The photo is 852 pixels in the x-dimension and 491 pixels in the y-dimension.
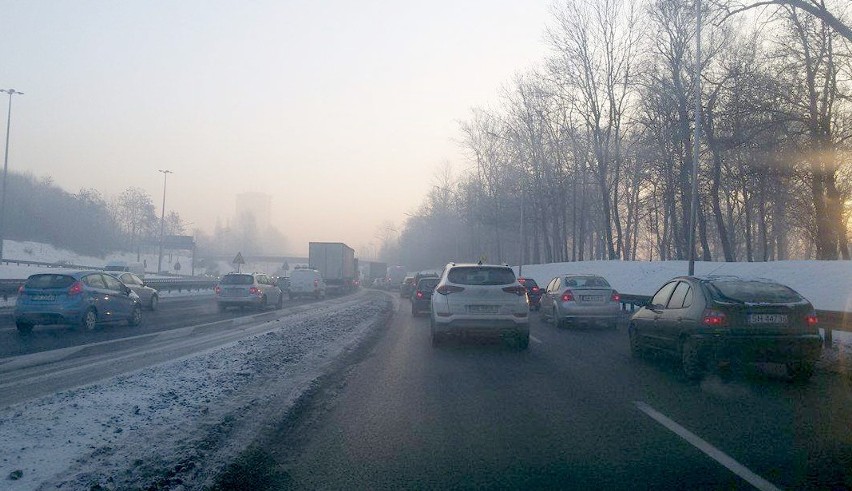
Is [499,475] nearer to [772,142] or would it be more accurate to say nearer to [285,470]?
[285,470]

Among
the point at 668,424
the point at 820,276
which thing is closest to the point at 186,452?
the point at 668,424

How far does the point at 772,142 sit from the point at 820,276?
4732mm

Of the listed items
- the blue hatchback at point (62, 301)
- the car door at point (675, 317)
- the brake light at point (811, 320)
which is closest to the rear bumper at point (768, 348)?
the brake light at point (811, 320)

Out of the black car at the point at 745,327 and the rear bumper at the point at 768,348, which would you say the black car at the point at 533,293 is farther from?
the rear bumper at the point at 768,348

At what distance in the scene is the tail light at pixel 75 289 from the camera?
56.2 ft

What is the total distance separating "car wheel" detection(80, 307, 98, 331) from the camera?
17383mm

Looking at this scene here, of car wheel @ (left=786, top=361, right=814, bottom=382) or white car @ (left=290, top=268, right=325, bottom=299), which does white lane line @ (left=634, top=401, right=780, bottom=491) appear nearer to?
car wheel @ (left=786, top=361, right=814, bottom=382)

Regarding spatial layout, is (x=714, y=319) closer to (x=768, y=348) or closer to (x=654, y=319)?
(x=768, y=348)

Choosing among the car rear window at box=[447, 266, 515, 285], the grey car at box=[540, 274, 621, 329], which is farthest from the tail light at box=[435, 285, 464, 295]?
the grey car at box=[540, 274, 621, 329]

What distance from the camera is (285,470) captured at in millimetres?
5484

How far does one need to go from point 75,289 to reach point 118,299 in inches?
75.5

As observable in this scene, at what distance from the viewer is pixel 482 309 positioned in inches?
536

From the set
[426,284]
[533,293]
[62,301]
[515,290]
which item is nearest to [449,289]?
[515,290]

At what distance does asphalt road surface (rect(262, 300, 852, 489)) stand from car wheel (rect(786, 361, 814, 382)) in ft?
0.82
